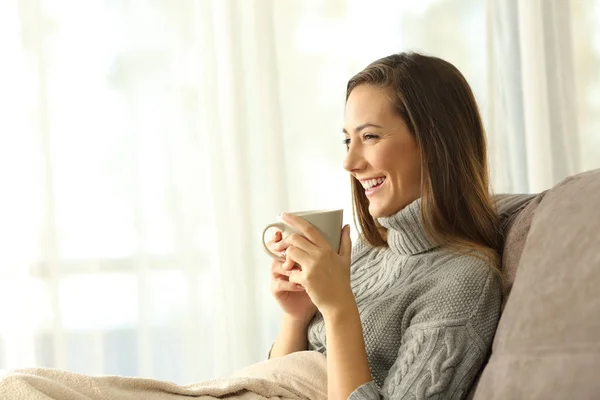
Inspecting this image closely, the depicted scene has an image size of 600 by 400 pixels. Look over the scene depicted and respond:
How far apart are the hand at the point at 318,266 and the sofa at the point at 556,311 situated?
0.27 m

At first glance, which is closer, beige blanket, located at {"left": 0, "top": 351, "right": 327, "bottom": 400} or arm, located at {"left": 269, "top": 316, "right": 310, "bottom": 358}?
beige blanket, located at {"left": 0, "top": 351, "right": 327, "bottom": 400}

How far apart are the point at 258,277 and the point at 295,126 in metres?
0.58

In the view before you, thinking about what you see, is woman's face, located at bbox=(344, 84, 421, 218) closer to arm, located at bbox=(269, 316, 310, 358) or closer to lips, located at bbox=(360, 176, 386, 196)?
lips, located at bbox=(360, 176, 386, 196)

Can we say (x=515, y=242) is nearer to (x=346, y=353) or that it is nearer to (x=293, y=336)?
(x=346, y=353)

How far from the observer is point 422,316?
140cm

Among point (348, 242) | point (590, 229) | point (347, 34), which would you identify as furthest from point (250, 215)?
point (590, 229)

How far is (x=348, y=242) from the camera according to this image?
1472 mm

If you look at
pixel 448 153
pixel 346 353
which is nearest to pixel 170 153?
pixel 448 153

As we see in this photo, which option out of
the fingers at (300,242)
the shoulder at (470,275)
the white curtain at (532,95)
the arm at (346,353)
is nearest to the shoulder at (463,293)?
the shoulder at (470,275)

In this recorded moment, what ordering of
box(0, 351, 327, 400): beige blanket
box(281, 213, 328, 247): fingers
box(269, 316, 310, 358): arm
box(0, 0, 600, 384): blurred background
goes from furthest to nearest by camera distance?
box(0, 0, 600, 384): blurred background, box(269, 316, 310, 358): arm, box(281, 213, 328, 247): fingers, box(0, 351, 327, 400): beige blanket

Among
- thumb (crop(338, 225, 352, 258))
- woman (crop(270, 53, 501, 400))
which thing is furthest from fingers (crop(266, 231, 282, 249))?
thumb (crop(338, 225, 352, 258))

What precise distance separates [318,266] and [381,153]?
0.31 m

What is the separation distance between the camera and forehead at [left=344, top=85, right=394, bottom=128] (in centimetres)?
159

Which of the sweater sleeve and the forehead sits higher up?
the forehead
